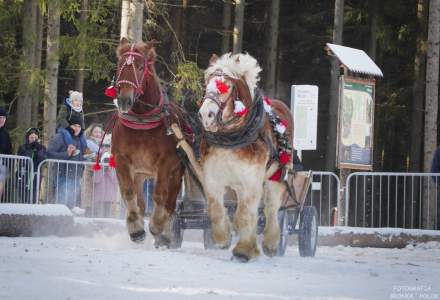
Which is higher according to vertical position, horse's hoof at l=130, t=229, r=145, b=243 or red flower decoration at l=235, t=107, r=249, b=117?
red flower decoration at l=235, t=107, r=249, b=117

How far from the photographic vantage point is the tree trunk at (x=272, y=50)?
100ft

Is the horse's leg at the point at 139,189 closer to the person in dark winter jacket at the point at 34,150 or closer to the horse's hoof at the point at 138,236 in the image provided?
the horse's hoof at the point at 138,236

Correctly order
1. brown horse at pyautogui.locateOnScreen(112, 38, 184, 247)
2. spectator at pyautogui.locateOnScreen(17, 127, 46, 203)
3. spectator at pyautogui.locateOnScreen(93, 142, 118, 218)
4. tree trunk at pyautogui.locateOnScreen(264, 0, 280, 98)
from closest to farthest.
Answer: brown horse at pyautogui.locateOnScreen(112, 38, 184, 247) < spectator at pyautogui.locateOnScreen(17, 127, 46, 203) < spectator at pyautogui.locateOnScreen(93, 142, 118, 218) < tree trunk at pyautogui.locateOnScreen(264, 0, 280, 98)

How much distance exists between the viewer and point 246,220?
10453mm

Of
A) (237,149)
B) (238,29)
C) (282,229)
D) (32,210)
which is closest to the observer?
(237,149)

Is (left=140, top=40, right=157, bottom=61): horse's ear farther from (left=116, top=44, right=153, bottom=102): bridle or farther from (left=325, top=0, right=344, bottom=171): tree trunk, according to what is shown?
(left=325, top=0, right=344, bottom=171): tree trunk

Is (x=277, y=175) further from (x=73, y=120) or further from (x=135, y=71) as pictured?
(x=73, y=120)

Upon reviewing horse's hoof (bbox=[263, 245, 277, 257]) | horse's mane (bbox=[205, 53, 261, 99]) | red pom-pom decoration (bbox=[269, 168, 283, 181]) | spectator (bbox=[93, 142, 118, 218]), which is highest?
horse's mane (bbox=[205, 53, 261, 99])

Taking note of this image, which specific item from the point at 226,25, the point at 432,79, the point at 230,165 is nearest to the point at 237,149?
the point at 230,165

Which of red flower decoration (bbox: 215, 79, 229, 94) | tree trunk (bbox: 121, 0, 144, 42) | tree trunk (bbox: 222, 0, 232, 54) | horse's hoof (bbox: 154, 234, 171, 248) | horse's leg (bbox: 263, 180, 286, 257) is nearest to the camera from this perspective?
red flower decoration (bbox: 215, 79, 229, 94)

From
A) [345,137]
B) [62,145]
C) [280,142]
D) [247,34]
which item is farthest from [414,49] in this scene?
[280,142]

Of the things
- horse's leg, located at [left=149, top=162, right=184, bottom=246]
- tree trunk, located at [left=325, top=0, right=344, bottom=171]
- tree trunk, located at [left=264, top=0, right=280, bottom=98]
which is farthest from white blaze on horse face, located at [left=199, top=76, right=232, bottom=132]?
tree trunk, located at [left=264, top=0, right=280, bottom=98]

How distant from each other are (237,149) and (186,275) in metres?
1.86

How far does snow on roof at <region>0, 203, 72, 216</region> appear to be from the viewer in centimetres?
1417
